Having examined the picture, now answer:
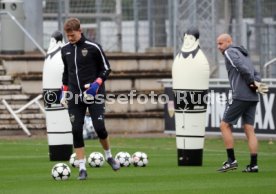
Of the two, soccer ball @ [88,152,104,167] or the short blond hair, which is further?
soccer ball @ [88,152,104,167]

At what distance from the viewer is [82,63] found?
59.2 feet

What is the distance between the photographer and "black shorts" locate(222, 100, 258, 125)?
62.0 ft

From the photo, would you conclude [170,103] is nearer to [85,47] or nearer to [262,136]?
[262,136]

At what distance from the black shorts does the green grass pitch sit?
843 mm

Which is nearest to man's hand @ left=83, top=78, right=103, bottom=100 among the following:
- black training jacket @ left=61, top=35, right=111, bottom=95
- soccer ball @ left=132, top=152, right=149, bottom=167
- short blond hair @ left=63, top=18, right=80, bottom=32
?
black training jacket @ left=61, top=35, right=111, bottom=95

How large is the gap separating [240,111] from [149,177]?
81.5 inches

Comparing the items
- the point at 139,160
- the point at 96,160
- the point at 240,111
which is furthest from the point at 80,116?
the point at 240,111

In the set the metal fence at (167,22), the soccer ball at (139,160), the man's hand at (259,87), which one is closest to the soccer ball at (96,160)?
the soccer ball at (139,160)

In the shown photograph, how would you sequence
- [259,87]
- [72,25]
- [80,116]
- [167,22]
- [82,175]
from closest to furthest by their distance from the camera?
[82,175]
[72,25]
[80,116]
[259,87]
[167,22]

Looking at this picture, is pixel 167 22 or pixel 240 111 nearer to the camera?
pixel 240 111

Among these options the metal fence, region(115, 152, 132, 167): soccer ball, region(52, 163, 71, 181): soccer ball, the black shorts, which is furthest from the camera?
the metal fence

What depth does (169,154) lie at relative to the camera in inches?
954

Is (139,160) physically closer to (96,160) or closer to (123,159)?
(123,159)

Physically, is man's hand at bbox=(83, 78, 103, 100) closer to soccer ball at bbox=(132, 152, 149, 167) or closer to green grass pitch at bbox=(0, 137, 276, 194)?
green grass pitch at bbox=(0, 137, 276, 194)
